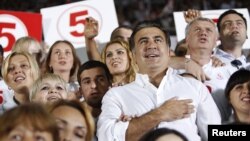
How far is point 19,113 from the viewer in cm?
229

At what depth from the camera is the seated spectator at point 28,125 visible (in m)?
2.24

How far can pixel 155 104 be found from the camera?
3.17 meters

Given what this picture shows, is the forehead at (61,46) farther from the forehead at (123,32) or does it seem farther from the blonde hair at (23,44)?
the forehead at (123,32)

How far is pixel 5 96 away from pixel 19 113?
1.71m

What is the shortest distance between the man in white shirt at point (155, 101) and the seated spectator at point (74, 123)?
0.45m

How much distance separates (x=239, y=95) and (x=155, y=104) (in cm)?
41

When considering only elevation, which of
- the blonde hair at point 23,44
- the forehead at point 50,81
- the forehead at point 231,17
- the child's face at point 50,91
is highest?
the forehead at point 231,17

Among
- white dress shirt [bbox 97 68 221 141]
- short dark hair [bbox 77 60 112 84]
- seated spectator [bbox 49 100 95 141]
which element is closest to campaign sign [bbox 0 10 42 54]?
short dark hair [bbox 77 60 112 84]

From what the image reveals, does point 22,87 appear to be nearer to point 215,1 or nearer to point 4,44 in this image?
point 4,44

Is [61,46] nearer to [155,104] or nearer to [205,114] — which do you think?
Answer: [155,104]

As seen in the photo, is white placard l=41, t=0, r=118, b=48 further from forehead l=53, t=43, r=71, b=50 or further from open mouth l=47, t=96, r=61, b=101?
open mouth l=47, t=96, r=61, b=101

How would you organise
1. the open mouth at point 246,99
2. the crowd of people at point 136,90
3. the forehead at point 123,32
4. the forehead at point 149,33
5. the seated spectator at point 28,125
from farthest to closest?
the forehead at point 123,32 → the forehead at point 149,33 → the open mouth at point 246,99 → the crowd of people at point 136,90 → the seated spectator at point 28,125

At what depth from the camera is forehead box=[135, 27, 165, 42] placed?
3.35 metres

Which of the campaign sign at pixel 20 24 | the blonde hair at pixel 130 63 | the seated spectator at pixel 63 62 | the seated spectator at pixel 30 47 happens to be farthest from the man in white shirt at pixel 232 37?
the campaign sign at pixel 20 24
